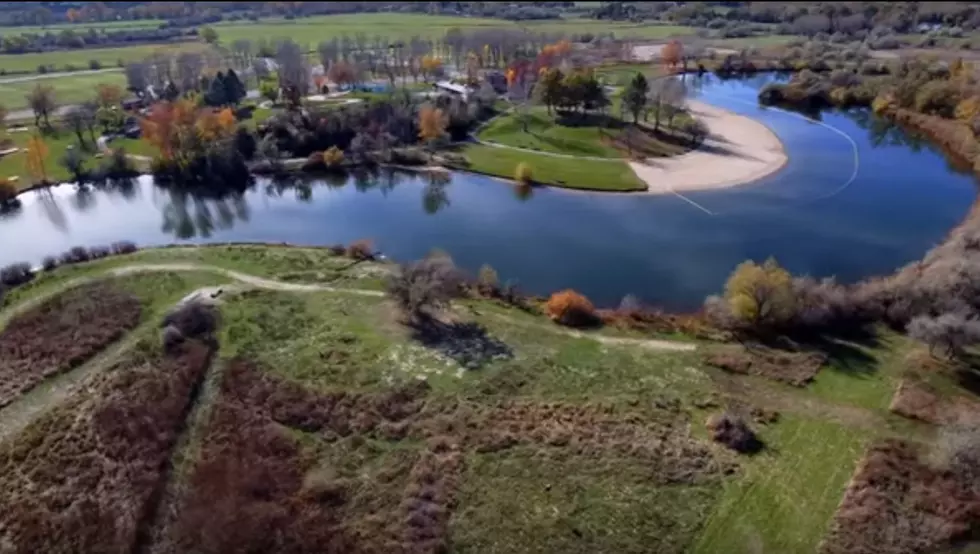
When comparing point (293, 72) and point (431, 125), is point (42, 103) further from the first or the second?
point (431, 125)

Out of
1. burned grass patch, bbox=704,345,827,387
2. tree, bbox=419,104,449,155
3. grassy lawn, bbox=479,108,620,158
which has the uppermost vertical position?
tree, bbox=419,104,449,155

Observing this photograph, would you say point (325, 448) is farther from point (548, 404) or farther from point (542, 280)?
point (542, 280)

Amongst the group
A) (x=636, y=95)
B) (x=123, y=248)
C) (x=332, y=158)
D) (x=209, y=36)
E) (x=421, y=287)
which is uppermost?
(x=209, y=36)

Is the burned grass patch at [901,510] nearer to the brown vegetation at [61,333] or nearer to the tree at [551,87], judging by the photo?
the brown vegetation at [61,333]

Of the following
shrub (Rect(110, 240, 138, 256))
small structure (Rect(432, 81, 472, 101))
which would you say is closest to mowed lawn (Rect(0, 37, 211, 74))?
small structure (Rect(432, 81, 472, 101))

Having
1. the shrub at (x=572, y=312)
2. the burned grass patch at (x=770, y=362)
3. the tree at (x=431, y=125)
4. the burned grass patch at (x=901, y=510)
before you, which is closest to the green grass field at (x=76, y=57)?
the tree at (x=431, y=125)

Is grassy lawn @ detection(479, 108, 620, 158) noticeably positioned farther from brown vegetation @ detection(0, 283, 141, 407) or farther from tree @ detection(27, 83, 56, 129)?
tree @ detection(27, 83, 56, 129)

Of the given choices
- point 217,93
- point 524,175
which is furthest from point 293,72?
point 524,175
